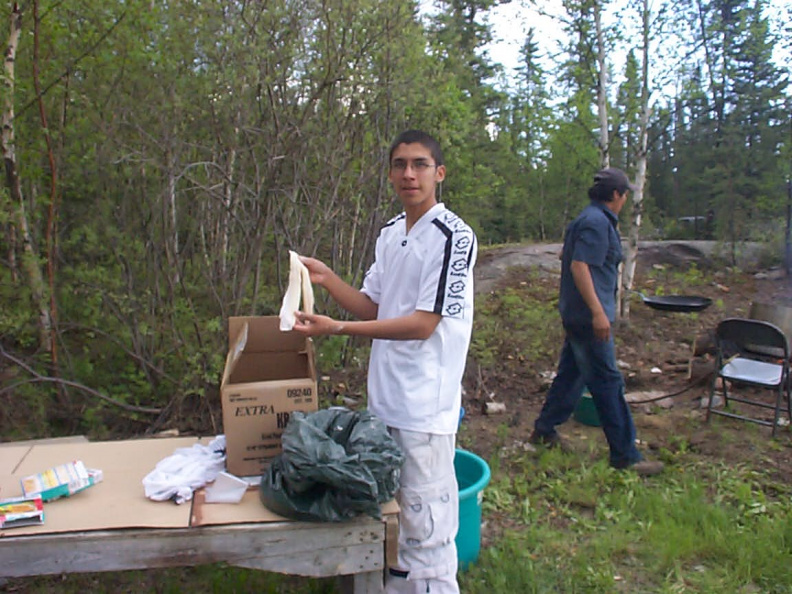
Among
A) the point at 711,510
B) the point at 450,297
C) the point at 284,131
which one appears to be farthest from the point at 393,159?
the point at 711,510

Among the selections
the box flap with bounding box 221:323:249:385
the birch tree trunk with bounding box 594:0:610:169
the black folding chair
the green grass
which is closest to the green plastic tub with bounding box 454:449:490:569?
the green grass

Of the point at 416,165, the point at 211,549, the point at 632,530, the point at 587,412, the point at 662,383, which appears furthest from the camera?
the point at 662,383

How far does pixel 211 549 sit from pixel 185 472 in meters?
0.40

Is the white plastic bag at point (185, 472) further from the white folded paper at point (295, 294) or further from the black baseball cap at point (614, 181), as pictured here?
the black baseball cap at point (614, 181)

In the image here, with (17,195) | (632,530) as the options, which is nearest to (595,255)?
(632,530)

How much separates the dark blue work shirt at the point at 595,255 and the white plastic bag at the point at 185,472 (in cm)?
255

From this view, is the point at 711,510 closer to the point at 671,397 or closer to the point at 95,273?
the point at 671,397

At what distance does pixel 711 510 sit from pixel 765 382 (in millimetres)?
1631

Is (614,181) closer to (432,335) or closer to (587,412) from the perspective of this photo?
(587,412)

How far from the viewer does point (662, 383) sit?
21.0 feet

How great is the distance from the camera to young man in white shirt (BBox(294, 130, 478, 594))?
2346 mm

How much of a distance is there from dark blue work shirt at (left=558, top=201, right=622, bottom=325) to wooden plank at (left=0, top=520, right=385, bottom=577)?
257cm

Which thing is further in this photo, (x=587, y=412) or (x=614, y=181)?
(x=587, y=412)

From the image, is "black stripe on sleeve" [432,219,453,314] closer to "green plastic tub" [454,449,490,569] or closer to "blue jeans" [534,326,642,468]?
"green plastic tub" [454,449,490,569]
